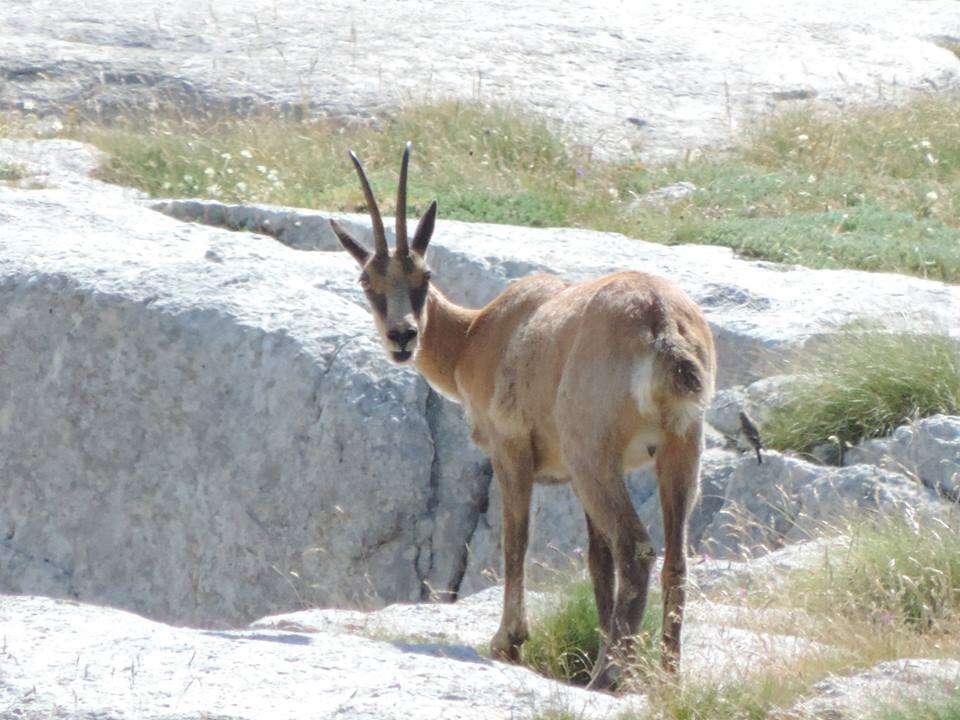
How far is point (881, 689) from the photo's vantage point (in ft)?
17.2

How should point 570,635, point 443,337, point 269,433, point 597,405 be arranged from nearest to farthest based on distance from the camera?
point 597,405 < point 570,635 < point 443,337 < point 269,433

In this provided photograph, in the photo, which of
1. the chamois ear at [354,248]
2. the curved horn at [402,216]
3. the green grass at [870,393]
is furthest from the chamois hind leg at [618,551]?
the green grass at [870,393]

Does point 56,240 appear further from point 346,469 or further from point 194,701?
point 194,701

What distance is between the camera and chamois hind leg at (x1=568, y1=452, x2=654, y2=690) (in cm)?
628

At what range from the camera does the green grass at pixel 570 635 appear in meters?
6.89

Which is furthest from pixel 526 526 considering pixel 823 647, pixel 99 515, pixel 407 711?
pixel 99 515

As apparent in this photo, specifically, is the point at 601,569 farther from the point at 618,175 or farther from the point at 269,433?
the point at 618,175

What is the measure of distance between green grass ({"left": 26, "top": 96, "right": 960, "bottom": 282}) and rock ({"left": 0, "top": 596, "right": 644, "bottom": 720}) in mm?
6570

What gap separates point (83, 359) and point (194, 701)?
5.16 metres

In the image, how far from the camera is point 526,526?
24.0 feet

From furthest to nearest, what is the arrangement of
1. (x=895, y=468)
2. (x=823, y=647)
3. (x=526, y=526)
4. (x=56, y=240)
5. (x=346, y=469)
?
(x=56, y=240) → (x=346, y=469) → (x=895, y=468) → (x=526, y=526) → (x=823, y=647)

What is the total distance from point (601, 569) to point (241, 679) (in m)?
2.00

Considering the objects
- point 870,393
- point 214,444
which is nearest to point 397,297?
point 214,444

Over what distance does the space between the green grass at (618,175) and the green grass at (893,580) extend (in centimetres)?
472
